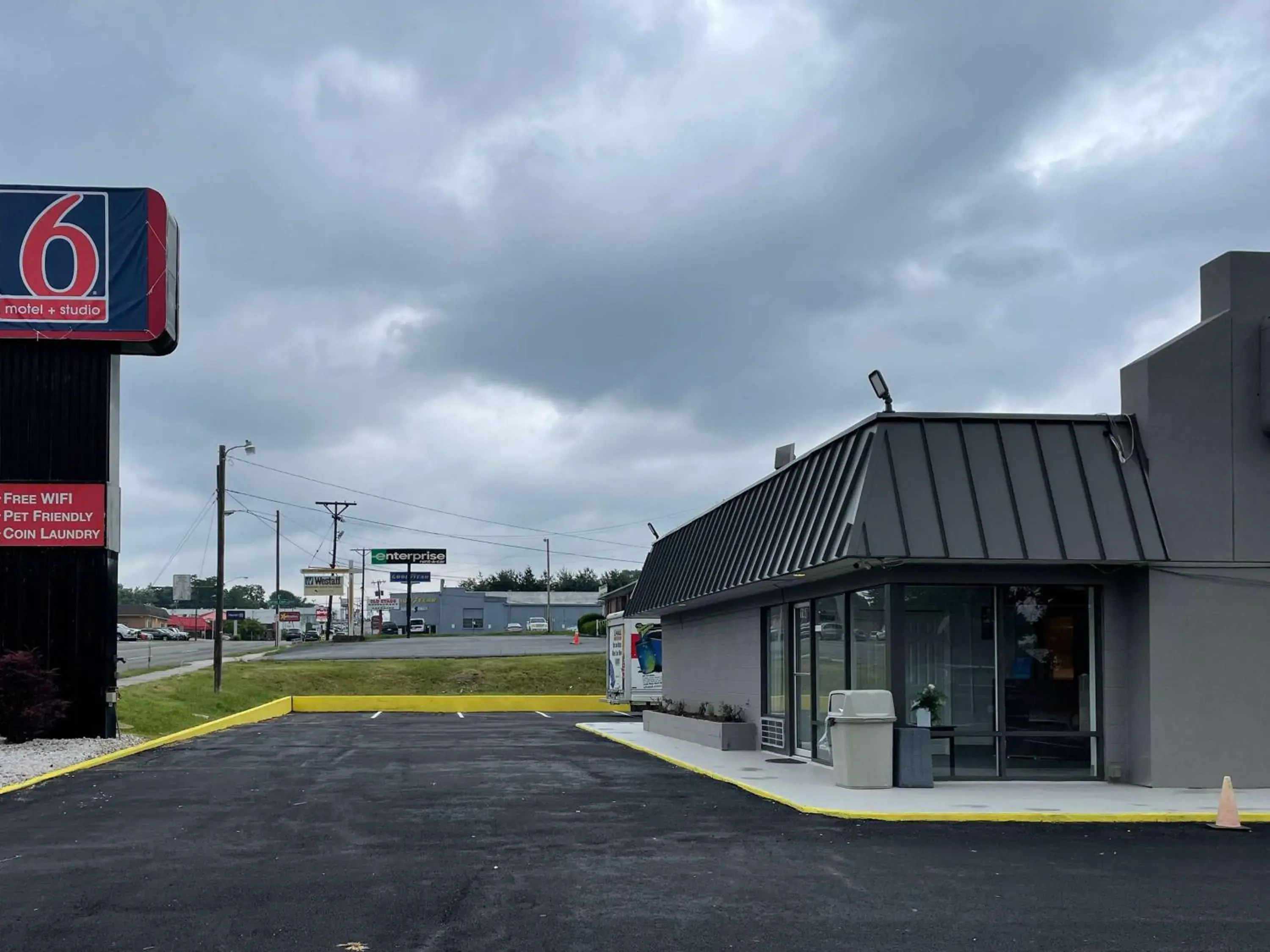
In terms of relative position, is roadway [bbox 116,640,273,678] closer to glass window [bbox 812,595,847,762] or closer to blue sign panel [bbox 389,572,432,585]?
blue sign panel [bbox 389,572,432,585]

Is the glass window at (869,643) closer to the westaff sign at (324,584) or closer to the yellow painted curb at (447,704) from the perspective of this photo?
the yellow painted curb at (447,704)

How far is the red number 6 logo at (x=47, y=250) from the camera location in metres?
23.5

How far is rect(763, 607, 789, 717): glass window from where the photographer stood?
21812mm

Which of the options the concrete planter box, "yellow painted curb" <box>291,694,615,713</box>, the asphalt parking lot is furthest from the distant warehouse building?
the asphalt parking lot

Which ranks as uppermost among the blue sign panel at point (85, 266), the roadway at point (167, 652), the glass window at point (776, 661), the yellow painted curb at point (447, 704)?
the blue sign panel at point (85, 266)

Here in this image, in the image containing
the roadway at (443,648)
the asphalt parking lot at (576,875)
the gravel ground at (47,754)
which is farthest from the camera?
the roadway at (443,648)

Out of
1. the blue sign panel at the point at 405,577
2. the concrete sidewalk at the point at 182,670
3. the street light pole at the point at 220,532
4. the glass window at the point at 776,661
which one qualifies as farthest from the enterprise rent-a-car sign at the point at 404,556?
the glass window at the point at 776,661

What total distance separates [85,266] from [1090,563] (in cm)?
1883

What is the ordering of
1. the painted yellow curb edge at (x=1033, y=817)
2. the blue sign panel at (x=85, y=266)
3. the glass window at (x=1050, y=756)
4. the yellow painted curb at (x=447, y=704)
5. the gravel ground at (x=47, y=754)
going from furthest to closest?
the yellow painted curb at (x=447, y=704) → the blue sign panel at (x=85, y=266) → the gravel ground at (x=47, y=754) → the glass window at (x=1050, y=756) → the painted yellow curb edge at (x=1033, y=817)

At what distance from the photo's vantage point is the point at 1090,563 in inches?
627

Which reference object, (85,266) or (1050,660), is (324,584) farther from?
(1050,660)

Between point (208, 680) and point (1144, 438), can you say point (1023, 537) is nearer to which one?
point (1144, 438)

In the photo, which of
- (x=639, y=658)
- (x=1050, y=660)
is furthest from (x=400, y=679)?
(x=1050, y=660)

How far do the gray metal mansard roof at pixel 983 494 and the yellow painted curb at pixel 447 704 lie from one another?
2614cm
